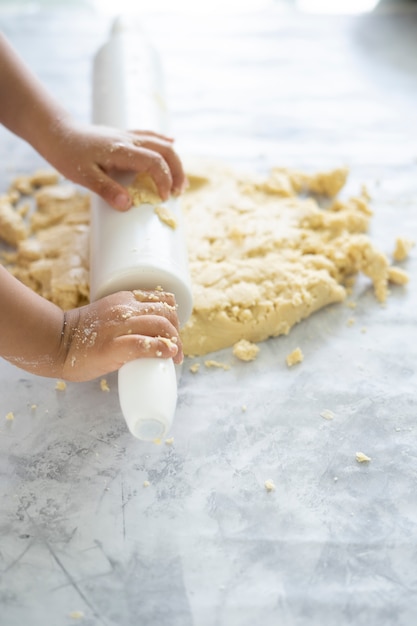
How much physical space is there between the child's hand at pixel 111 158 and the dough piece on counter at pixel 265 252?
5.4 inches

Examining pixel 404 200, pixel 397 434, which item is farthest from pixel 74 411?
pixel 404 200

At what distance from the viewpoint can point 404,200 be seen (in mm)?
1374

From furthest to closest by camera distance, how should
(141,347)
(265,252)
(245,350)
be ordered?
1. (265,252)
2. (245,350)
3. (141,347)

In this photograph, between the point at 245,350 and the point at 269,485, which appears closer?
the point at 269,485

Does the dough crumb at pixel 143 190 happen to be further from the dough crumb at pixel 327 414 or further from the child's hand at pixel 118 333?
the dough crumb at pixel 327 414

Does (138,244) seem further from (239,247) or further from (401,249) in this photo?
(401,249)

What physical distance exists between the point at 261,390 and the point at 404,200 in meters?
0.58

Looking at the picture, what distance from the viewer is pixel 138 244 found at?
3.12 feet

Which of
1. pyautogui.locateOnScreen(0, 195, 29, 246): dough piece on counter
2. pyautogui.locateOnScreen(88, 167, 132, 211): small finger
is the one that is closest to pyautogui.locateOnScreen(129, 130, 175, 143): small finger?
pyautogui.locateOnScreen(88, 167, 132, 211): small finger

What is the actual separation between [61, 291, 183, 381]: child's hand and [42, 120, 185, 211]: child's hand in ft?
0.61

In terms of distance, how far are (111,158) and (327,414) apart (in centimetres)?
49

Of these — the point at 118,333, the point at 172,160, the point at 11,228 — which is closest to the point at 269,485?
the point at 118,333

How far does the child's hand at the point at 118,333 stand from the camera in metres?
0.85

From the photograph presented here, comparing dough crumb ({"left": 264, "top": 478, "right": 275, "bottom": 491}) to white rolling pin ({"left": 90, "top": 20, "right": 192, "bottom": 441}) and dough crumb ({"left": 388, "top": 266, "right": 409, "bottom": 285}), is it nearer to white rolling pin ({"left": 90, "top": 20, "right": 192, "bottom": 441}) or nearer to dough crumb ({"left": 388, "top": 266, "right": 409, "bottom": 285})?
white rolling pin ({"left": 90, "top": 20, "right": 192, "bottom": 441})
